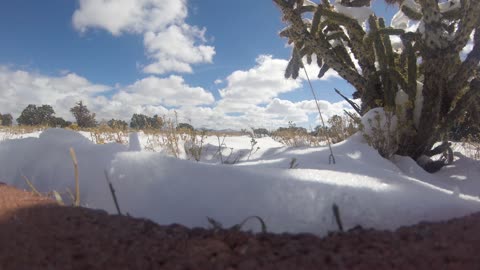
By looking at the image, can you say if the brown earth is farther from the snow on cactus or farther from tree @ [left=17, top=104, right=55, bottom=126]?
tree @ [left=17, top=104, right=55, bottom=126]

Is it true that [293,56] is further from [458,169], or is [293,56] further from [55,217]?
[55,217]

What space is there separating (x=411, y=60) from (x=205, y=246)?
2566 mm

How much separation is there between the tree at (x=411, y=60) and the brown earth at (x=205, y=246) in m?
1.34

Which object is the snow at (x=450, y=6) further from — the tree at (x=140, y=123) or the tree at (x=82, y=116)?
the tree at (x=82, y=116)

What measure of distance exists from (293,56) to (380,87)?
1.75 metres

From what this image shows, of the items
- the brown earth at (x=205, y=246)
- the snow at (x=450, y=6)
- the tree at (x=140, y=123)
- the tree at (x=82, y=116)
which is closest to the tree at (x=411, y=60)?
the snow at (x=450, y=6)

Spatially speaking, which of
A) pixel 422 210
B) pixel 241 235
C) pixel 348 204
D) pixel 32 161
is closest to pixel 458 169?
pixel 422 210

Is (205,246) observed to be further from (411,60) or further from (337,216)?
(411,60)

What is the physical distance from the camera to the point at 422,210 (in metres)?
1.06

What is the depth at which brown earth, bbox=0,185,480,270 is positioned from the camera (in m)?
0.61

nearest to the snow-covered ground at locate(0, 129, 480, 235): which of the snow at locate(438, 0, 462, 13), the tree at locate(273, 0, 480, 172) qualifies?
the tree at locate(273, 0, 480, 172)

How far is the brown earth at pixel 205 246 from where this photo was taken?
0.61 m

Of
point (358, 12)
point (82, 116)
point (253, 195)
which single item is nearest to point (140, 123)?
point (82, 116)

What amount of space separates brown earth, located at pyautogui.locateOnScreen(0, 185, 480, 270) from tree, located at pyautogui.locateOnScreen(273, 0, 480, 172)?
1338mm
